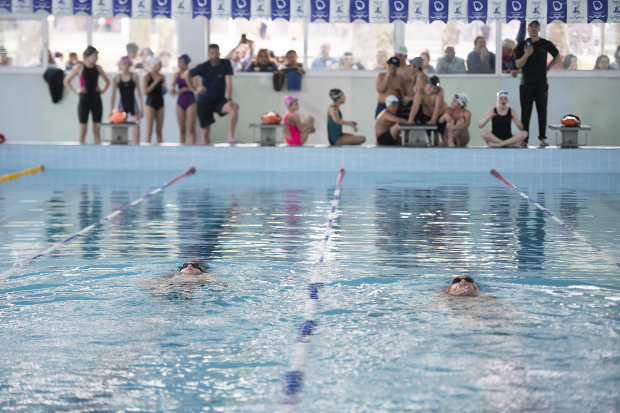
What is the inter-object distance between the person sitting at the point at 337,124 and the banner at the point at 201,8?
105 inches

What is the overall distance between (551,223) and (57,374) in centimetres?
503

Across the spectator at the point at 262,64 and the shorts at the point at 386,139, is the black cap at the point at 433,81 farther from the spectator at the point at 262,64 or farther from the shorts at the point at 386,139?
the spectator at the point at 262,64

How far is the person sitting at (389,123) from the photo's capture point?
12.2 m

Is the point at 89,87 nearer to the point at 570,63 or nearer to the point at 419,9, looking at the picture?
the point at 419,9

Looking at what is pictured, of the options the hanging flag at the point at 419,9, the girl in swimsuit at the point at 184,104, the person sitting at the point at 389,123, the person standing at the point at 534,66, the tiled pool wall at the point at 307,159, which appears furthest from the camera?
the hanging flag at the point at 419,9

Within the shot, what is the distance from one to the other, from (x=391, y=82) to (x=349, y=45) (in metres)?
2.42

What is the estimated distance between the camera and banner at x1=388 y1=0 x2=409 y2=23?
13422mm

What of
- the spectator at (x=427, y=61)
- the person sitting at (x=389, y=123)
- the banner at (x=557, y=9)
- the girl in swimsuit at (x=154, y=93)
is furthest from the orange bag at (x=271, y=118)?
the banner at (x=557, y=9)

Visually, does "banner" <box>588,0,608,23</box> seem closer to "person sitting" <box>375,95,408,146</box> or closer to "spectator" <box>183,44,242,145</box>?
"person sitting" <box>375,95,408,146</box>

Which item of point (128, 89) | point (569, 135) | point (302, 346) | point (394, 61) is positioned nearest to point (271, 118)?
point (394, 61)

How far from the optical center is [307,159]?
1230 cm

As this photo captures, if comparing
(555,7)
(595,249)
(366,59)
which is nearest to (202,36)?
(366,59)

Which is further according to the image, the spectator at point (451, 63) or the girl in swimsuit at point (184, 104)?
the spectator at point (451, 63)

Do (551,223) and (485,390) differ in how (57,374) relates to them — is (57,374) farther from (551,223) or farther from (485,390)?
(551,223)
